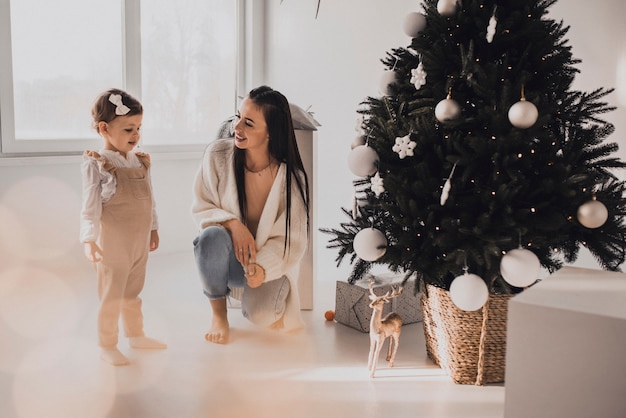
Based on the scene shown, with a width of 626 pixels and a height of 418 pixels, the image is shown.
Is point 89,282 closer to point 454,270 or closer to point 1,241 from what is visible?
point 1,241

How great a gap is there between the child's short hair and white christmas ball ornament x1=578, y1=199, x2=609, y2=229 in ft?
4.62

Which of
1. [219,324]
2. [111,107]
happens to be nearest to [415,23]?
[111,107]

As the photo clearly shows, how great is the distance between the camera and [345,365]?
2088mm

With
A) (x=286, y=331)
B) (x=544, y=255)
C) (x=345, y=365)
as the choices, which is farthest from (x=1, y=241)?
(x=544, y=255)

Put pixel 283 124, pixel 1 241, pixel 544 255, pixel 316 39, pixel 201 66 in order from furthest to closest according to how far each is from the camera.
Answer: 1. pixel 201 66
2. pixel 316 39
3. pixel 1 241
4. pixel 283 124
5. pixel 544 255

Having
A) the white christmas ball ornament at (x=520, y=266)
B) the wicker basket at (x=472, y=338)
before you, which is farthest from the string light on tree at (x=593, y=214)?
the wicker basket at (x=472, y=338)

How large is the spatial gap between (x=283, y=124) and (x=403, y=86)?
20.3 inches

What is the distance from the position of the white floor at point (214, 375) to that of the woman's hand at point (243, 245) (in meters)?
0.30

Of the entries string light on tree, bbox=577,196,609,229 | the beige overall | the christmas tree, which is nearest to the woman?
the beige overall

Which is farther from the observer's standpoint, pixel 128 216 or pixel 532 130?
pixel 128 216

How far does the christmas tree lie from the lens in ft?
5.64

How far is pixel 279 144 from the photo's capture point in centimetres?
232

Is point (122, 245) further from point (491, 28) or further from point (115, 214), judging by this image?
point (491, 28)

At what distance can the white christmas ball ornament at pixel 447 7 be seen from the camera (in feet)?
6.03
